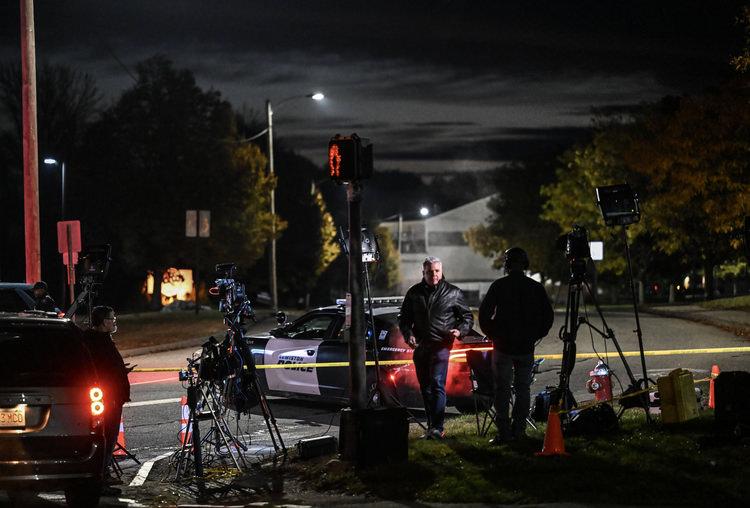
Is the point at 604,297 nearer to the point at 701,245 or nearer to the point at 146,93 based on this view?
the point at 701,245

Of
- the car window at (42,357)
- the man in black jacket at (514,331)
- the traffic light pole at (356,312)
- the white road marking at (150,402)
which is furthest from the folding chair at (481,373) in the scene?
the white road marking at (150,402)

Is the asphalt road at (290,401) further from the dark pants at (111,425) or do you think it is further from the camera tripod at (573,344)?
the camera tripod at (573,344)

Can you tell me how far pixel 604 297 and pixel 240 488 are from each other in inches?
3491

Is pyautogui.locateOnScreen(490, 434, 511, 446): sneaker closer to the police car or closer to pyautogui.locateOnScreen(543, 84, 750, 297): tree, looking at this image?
the police car

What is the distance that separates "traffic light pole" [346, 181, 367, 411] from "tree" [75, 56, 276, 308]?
4242 centimetres

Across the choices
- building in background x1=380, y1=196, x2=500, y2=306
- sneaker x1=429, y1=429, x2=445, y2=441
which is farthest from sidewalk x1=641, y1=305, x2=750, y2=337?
building in background x1=380, y1=196, x2=500, y2=306

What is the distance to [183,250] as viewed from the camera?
178 feet

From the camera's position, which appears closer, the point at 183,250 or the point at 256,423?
the point at 256,423

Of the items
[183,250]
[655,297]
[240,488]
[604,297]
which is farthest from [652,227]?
[604,297]

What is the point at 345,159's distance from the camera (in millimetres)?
10383

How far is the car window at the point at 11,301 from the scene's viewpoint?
19.4 m

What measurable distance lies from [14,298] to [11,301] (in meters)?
0.08

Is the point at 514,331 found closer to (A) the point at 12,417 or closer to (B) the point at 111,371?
(B) the point at 111,371

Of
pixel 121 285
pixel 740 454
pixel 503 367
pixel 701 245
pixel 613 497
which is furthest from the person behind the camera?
pixel 121 285
